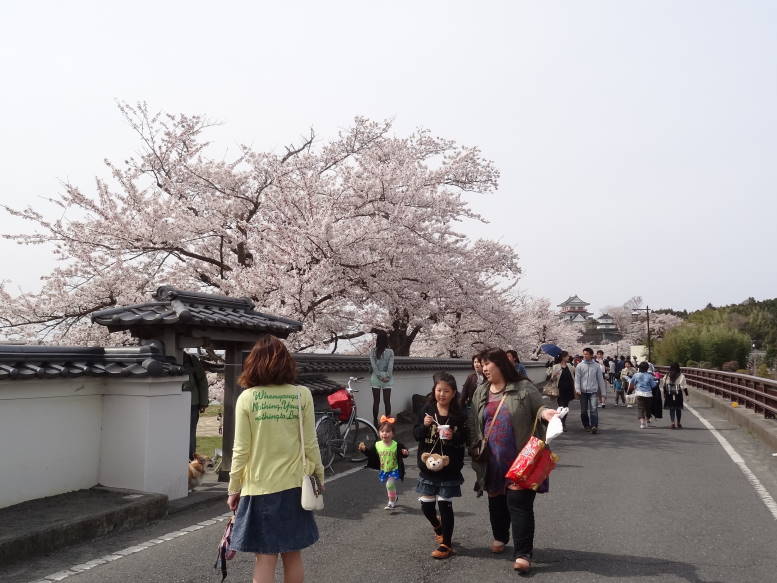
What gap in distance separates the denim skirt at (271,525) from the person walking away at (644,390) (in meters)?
Result: 13.3

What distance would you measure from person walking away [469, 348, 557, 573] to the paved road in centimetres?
28

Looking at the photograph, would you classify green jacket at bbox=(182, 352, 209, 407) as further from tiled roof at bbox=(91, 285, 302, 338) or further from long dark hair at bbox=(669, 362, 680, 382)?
long dark hair at bbox=(669, 362, 680, 382)

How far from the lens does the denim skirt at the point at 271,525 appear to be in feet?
12.3

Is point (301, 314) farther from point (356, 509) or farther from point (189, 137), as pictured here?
point (356, 509)

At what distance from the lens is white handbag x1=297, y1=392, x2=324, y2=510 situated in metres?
3.81

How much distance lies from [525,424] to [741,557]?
197 centimetres

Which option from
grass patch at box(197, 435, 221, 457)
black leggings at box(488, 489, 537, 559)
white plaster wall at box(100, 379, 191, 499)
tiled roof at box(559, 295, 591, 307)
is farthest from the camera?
tiled roof at box(559, 295, 591, 307)

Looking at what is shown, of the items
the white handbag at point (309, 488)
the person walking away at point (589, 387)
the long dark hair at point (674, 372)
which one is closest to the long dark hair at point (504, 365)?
the white handbag at point (309, 488)

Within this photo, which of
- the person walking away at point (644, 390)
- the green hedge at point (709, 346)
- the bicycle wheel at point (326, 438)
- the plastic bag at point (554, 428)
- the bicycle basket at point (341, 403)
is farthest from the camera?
the green hedge at point (709, 346)

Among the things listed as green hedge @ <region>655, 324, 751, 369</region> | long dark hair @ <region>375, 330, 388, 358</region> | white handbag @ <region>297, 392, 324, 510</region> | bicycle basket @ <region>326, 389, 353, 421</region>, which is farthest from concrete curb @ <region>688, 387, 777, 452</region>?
green hedge @ <region>655, 324, 751, 369</region>

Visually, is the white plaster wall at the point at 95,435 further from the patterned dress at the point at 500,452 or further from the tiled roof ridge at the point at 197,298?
the patterned dress at the point at 500,452

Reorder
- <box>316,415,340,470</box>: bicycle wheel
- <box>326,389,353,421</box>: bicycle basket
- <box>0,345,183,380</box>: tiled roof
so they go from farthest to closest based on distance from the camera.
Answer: <box>326,389,353,421</box>: bicycle basket → <box>316,415,340,470</box>: bicycle wheel → <box>0,345,183,380</box>: tiled roof

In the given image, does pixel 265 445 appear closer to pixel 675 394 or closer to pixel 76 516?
pixel 76 516

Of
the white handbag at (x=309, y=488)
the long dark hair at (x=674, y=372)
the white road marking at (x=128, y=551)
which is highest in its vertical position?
the long dark hair at (x=674, y=372)
